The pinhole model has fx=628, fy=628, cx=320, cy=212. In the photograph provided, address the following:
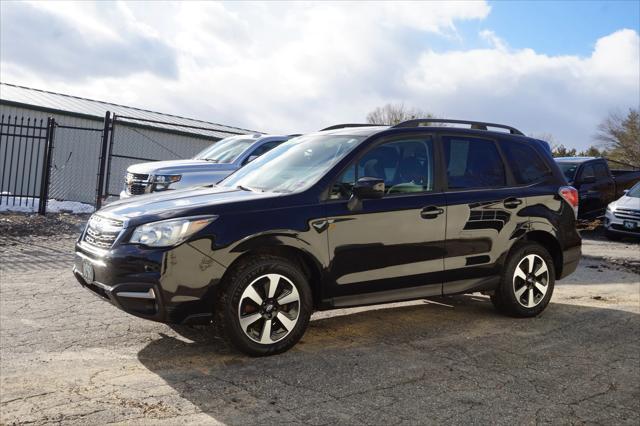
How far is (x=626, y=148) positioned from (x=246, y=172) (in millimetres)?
56411

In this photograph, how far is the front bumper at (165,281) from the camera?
431 cm

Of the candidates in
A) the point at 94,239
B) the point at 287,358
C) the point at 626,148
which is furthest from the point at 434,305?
the point at 626,148

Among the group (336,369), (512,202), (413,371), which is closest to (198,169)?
(512,202)

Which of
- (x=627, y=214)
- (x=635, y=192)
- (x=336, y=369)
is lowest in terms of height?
(x=336, y=369)

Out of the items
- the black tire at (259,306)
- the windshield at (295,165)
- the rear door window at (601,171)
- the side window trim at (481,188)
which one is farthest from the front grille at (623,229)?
the black tire at (259,306)

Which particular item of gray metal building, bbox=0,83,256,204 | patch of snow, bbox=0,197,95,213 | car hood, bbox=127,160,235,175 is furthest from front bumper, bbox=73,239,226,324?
gray metal building, bbox=0,83,256,204

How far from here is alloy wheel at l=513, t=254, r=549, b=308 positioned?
6.12m

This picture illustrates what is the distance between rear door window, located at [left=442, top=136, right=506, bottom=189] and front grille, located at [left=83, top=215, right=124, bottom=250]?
288 cm

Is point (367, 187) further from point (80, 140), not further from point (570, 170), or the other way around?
point (80, 140)

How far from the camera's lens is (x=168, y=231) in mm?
4387

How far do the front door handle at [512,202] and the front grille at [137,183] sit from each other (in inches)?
256

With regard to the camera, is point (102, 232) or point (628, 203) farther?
point (628, 203)

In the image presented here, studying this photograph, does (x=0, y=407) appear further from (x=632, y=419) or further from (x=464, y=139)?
(x=464, y=139)

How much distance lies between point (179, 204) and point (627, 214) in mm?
12827
